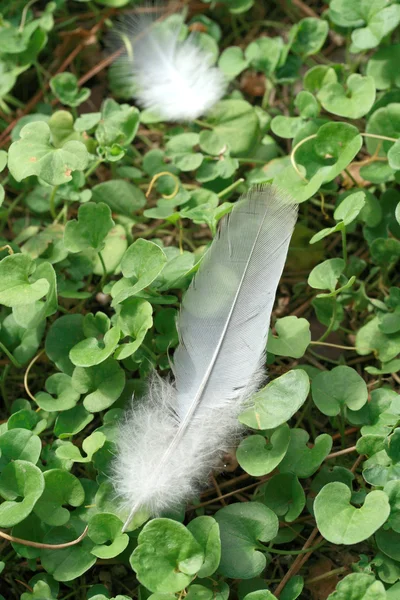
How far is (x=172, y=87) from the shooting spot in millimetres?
2172

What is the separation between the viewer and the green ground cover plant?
4.81 feet

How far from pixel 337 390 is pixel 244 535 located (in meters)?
0.37

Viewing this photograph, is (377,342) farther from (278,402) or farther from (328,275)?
(278,402)

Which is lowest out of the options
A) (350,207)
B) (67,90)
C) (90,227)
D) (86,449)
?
(86,449)

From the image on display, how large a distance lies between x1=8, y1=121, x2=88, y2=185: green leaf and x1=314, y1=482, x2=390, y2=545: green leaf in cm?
92

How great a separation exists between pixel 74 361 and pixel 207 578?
1.74ft

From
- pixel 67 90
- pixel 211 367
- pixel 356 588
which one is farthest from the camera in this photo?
pixel 67 90

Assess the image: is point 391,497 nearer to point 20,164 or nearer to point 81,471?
point 81,471

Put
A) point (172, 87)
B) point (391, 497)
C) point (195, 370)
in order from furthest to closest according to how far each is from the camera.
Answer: point (172, 87)
point (195, 370)
point (391, 497)

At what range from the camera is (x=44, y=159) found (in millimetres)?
1703

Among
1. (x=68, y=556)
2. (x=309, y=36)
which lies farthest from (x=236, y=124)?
(x=68, y=556)

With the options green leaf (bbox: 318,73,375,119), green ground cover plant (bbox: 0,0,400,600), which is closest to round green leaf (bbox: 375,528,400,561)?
green ground cover plant (bbox: 0,0,400,600)

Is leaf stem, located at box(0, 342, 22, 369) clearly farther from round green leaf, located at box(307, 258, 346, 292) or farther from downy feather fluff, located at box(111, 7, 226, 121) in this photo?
downy feather fluff, located at box(111, 7, 226, 121)

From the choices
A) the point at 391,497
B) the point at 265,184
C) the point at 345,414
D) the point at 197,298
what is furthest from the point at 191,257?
the point at 391,497
